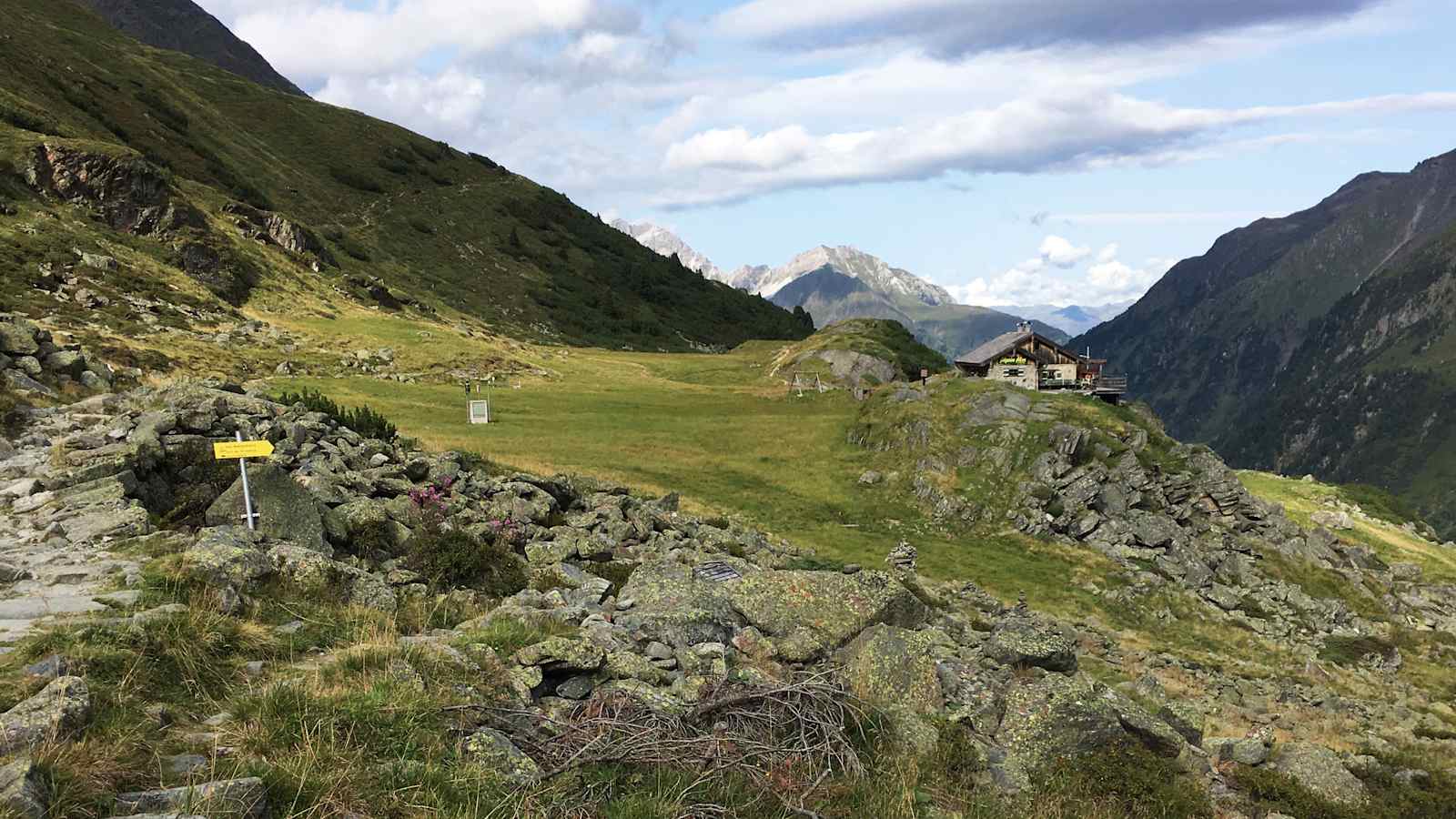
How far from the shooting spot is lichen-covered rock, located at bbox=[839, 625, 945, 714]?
10.6 metres

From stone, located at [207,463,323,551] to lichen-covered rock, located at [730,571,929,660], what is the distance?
28.4 ft

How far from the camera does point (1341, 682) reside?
35031mm

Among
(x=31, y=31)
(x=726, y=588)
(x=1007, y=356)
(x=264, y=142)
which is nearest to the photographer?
(x=726, y=588)

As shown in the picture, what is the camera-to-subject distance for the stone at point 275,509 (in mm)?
13867

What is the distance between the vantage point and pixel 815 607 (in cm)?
1294

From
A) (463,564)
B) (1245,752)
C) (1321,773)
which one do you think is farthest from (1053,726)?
(463,564)

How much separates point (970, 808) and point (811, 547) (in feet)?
99.1

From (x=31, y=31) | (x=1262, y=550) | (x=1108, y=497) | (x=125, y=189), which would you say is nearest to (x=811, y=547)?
(x=1108, y=497)

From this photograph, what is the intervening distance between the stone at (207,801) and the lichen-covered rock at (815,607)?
7.77m

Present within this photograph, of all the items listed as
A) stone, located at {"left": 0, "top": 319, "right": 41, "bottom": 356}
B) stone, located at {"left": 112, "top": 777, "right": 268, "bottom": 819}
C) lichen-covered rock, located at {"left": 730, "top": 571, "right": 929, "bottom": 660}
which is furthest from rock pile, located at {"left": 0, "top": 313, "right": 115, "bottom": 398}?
stone, located at {"left": 112, "top": 777, "right": 268, "bottom": 819}

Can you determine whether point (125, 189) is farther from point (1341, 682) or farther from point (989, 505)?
point (1341, 682)

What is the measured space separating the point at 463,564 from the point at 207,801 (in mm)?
10817

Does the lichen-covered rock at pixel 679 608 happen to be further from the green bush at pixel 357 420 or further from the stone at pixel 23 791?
the green bush at pixel 357 420

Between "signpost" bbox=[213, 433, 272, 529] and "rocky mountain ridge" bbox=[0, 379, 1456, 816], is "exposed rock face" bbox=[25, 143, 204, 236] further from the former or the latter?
"signpost" bbox=[213, 433, 272, 529]
